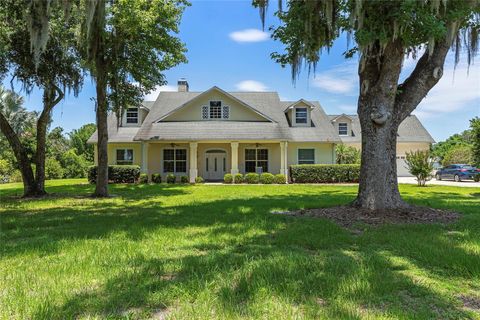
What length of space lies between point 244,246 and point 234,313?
2.36 meters

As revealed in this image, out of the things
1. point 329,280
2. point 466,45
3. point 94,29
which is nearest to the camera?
point 329,280

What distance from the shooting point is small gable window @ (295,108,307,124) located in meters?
25.8

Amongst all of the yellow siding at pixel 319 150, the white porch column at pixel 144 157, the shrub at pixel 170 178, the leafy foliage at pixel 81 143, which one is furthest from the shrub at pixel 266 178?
the leafy foliage at pixel 81 143

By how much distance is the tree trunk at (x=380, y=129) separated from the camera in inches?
310

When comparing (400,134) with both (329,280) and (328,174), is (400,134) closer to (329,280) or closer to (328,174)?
(328,174)

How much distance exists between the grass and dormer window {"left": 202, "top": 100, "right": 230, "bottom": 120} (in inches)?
701

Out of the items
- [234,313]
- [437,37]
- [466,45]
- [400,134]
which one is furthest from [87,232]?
[400,134]

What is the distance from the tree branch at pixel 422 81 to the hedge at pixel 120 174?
18.2 m

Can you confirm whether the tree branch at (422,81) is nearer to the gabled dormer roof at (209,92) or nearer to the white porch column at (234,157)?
the white porch column at (234,157)

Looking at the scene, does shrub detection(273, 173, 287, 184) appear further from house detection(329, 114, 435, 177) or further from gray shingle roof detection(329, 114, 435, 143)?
gray shingle roof detection(329, 114, 435, 143)

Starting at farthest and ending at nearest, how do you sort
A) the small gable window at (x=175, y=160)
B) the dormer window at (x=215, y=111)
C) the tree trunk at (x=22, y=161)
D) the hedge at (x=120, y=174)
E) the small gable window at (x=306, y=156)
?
1. the small gable window at (x=306, y=156)
2. the dormer window at (x=215, y=111)
3. the small gable window at (x=175, y=160)
4. the hedge at (x=120, y=174)
5. the tree trunk at (x=22, y=161)

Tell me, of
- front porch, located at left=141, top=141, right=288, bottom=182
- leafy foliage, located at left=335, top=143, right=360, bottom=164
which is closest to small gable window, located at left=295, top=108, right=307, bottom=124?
front porch, located at left=141, top=141, right=288, bottom=182

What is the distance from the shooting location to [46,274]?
158 inches

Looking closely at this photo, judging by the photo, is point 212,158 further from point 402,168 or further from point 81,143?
point 81,143
